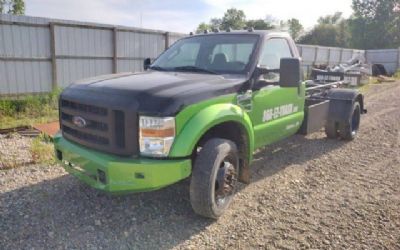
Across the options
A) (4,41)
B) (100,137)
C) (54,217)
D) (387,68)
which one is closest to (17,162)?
(54,217)

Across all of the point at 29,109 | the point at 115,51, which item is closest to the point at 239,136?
the point at 29,109

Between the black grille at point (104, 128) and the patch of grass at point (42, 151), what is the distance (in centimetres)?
171

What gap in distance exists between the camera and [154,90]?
3.16 meters

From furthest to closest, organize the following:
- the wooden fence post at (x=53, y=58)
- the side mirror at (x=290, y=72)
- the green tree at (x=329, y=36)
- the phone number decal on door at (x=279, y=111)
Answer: the green tree at (x=329, y=36), the wooden fence post at (x=53, y=58), the phone number decal on door at (x=279, y=111), the side mirror at (x=290, y=72)

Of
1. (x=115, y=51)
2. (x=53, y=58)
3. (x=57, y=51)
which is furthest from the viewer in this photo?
(x=115, y=51)

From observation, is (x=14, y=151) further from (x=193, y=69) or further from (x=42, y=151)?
(x=193, y=69)

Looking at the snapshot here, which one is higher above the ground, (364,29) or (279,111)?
(364,29)

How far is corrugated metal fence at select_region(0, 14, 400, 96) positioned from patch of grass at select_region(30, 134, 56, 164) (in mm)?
4137

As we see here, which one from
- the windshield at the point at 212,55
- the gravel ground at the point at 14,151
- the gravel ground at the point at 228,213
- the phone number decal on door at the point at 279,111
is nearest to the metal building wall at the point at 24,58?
the gravel ground at the point at 14,151

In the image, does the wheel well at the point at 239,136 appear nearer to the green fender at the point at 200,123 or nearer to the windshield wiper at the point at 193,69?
the green fender at the point at 200,123

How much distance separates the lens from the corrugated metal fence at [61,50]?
9156 mm

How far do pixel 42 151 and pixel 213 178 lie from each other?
10.4ft

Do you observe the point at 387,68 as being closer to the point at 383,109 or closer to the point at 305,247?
the point at 383,109

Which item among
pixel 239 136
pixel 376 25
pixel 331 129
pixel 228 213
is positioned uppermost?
pixel 376 25
